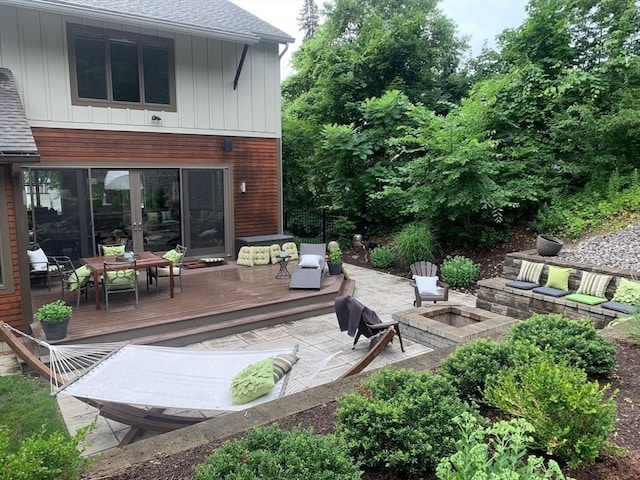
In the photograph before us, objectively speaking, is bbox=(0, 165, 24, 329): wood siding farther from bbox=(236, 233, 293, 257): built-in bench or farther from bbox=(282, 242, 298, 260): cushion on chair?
bbox=(282, 242, 298, 260): cushion on chair

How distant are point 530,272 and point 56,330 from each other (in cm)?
682

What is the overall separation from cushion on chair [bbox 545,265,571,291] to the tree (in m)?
34.8

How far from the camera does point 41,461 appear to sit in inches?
67.2

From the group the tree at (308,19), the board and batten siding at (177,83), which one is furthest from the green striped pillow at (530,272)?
the tree at (308,19)

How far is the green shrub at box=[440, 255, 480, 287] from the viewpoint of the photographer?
8.67 metres

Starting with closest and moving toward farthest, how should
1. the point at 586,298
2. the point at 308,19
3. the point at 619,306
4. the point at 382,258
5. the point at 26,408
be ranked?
1. the point at 26,408
2. the point at 619,306
3. the point at 586,298
4. the point at 382,258
5. the point at 308,19

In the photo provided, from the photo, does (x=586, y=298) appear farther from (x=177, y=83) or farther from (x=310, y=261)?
(x=177, y=83)

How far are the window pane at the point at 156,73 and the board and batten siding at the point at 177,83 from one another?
22 centimetres

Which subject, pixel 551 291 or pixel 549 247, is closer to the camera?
pixel 551 291

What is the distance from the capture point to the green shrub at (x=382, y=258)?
1044 centimetres

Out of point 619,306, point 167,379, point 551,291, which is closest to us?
point 167,379

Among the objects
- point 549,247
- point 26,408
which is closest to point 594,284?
point 549,247

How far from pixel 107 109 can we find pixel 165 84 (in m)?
1.28

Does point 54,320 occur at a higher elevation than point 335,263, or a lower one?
lower
